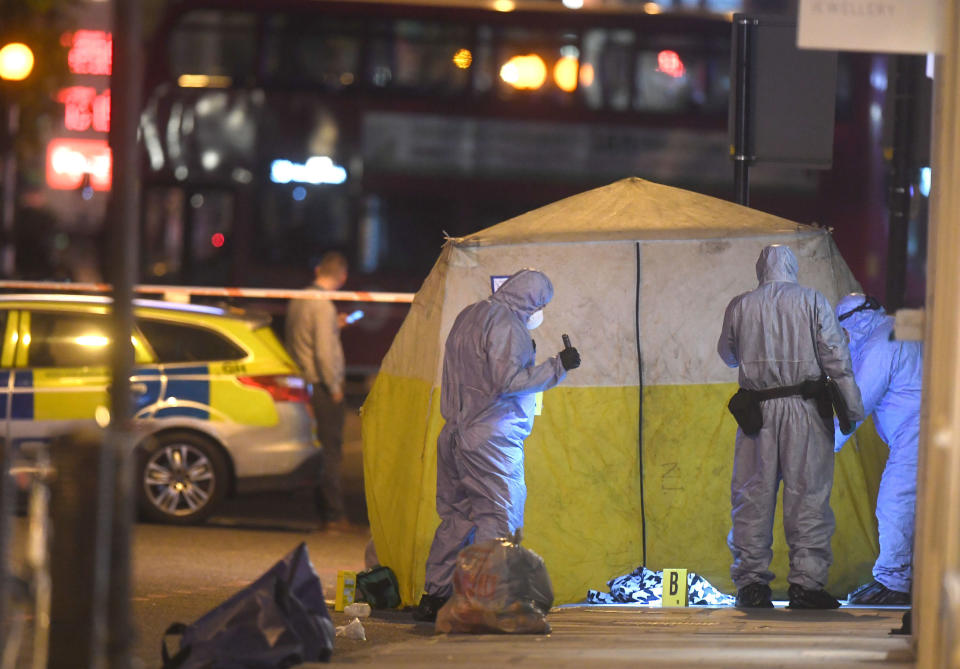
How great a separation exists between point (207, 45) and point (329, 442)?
9.15 metres

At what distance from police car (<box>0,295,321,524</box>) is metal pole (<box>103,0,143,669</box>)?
6.44m

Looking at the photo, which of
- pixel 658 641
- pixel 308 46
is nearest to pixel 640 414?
pixel 658 641

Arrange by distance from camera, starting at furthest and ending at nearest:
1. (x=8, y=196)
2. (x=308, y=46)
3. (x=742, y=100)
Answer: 1. (x=8, y=196)
2. (x=308, y=46)
3. (x=742, y=100)

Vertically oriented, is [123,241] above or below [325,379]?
above

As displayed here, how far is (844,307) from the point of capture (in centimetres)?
834

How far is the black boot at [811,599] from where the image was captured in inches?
301

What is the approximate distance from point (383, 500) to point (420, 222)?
11495 mm

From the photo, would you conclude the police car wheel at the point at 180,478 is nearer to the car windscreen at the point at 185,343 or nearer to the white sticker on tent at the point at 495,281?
Answer: the car windscreen at the point at 185,343

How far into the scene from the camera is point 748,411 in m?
7.77

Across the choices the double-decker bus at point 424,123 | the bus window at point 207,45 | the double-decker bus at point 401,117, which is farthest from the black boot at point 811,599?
the bus window at point 207,45

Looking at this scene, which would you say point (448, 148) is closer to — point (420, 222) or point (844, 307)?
point (420, 222)

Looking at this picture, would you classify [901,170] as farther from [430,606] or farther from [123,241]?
[123,241]

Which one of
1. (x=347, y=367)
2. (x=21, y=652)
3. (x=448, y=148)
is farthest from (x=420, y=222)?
(x=21, y=652)

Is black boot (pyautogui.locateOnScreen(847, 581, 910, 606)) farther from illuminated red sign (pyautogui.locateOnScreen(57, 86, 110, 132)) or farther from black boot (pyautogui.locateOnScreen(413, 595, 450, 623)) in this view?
illuminated red sign (pyautogui.locateOnScreen(57, 86, 110, 132))
